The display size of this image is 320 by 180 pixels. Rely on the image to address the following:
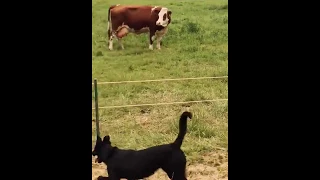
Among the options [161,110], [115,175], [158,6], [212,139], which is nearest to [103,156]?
[115,175]

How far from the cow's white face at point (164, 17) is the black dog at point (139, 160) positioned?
1.57 feet

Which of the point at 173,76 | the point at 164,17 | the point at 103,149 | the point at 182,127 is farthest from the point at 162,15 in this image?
the point at 103,149

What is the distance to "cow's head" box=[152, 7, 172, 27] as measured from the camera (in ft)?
7.45

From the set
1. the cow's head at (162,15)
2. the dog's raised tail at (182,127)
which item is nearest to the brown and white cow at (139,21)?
the cow's head at (162,15)

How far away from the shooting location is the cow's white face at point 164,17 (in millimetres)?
2270

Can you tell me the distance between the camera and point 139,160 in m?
2.14

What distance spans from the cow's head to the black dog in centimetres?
48

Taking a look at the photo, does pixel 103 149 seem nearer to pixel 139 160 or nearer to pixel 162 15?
pixel 139 160

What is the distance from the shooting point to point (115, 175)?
2.14m

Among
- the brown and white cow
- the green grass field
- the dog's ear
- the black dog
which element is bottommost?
the black dog

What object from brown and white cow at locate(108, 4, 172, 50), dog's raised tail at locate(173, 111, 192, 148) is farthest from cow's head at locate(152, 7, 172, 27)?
dog's raised tail at locate(173, 111, 192, 148)

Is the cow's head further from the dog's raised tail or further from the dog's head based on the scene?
the dog's head

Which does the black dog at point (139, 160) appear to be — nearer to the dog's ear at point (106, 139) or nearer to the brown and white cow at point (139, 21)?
the dog's ear at point (106, 139)
